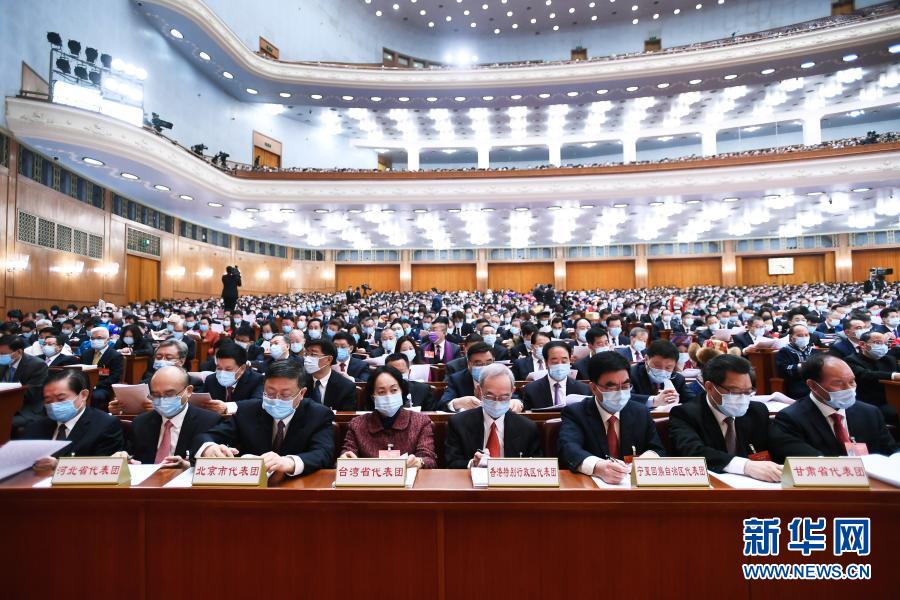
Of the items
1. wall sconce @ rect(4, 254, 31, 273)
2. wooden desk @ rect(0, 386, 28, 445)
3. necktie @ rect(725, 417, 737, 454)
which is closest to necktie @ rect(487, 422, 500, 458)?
necktie @ rect(725, 417, 737, 454)

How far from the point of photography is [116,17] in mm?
13031

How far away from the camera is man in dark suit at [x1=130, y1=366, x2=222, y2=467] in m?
2.53

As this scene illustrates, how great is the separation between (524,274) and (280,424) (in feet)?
84.5

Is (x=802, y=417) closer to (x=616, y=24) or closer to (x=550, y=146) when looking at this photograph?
(x=550, y=146)

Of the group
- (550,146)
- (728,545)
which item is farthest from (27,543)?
(550,146)

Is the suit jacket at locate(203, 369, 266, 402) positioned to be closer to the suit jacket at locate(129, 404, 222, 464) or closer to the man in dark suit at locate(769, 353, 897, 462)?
the suit jacket at locate(129, 404, 222, 464)

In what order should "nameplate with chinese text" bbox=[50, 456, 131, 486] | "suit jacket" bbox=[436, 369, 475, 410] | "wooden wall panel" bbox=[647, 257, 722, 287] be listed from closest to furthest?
"nameplate with chinese text" bbox=[50, 456, 131, 486]
"suit jacket" bbox=[436, 369, 475, 410]
"wooden wall panel" bbox=[647, 257, 722, 287]

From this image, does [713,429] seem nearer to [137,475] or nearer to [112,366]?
[137,475]

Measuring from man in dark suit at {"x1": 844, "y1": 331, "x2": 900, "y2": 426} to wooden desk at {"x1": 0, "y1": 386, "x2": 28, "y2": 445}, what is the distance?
18.7 feet

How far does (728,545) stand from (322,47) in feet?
83.0

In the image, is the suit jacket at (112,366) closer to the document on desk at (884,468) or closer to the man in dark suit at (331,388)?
the man in dark suit at (331,388)

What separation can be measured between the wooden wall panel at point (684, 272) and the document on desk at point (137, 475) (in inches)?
1077

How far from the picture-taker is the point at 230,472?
1706 mm

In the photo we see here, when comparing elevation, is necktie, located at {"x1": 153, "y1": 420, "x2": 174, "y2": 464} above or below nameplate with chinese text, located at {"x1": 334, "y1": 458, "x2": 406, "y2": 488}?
below
